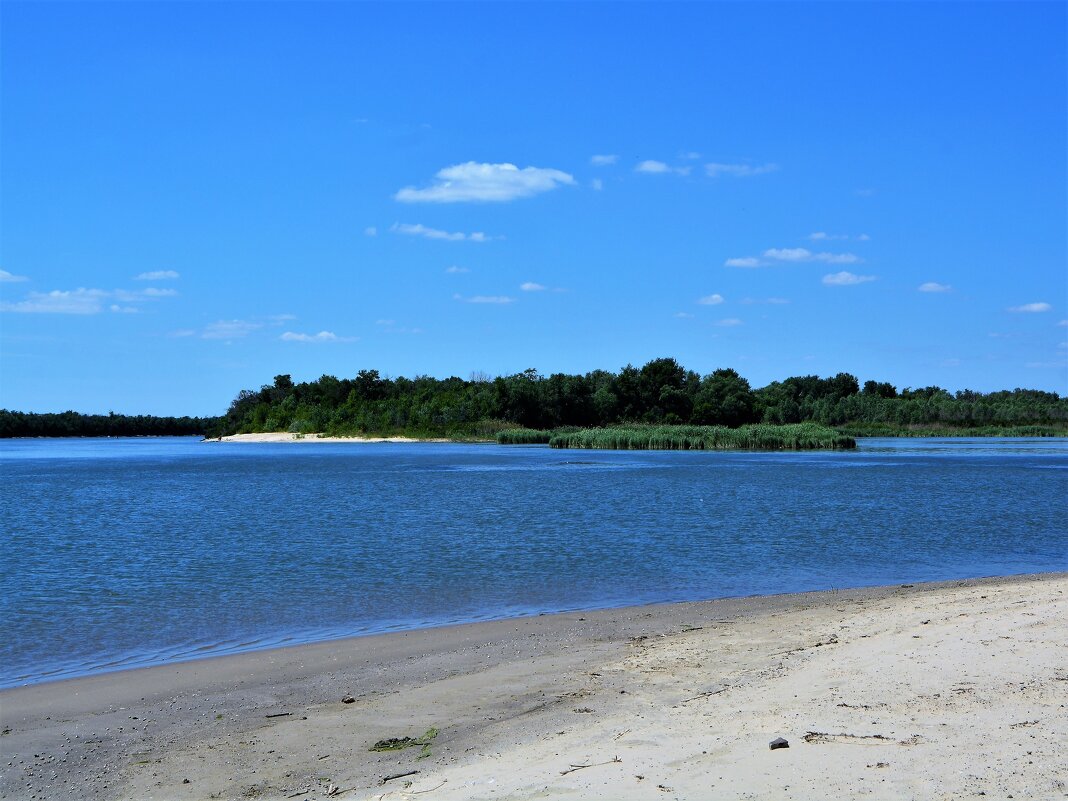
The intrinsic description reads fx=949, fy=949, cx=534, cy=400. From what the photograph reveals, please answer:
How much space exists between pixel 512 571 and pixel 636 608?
4078 mm

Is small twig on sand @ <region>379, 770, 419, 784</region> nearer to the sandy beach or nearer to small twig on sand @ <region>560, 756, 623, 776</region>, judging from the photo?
small twig on sand @ <region>560, 756, 623, 776</region>

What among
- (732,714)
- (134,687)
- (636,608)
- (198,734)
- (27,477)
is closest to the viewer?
(732,714)

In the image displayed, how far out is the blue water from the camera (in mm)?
12484

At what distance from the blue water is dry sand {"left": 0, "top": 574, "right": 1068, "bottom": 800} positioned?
6.61 ft

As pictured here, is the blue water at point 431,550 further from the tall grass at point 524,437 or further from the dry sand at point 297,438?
the dry sand at point 297,438

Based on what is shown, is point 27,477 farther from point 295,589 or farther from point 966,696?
point 966,696

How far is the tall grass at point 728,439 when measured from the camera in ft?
243

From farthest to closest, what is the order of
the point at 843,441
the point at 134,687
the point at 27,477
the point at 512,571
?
the point at 843,441, the point at 27,477, the point at 512,571, the point at 134,687

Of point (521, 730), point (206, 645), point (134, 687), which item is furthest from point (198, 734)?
point (206, 645)

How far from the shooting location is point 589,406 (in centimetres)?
11375

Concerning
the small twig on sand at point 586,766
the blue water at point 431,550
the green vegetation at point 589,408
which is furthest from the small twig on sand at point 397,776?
the green vegetation at point 589,408

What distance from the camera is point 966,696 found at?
688cm

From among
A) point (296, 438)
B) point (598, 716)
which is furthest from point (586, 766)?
point (296, 438)

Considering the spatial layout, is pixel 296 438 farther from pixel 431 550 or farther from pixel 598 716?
pixel 598 716
